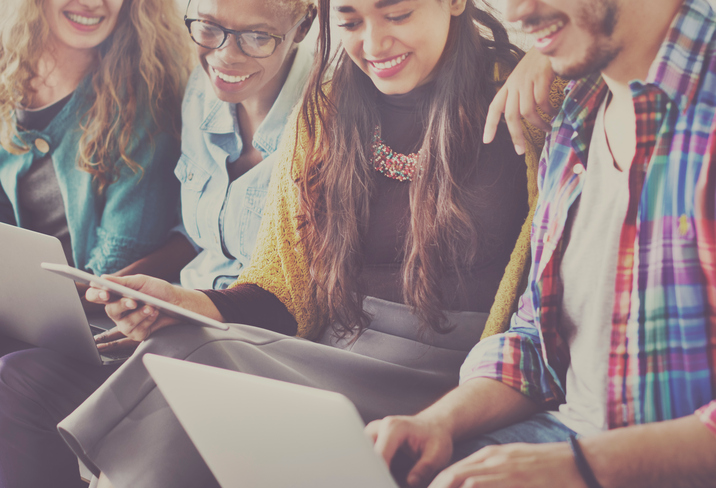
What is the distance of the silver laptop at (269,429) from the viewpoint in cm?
54

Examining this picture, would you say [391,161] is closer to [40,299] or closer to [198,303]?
[198,303]

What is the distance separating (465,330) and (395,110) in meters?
0.45

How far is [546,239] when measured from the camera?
875 mm

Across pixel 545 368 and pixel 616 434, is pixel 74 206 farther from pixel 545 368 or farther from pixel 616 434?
pixel 616 434

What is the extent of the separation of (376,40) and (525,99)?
0.29 m

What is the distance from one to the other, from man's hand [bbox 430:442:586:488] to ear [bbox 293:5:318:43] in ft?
3.62

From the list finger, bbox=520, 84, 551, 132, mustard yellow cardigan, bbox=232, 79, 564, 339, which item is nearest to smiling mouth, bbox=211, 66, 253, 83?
mustard yellow cardigan, bbox=232, 79, 564, 339

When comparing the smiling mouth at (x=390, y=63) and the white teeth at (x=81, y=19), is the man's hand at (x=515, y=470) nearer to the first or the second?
the smiling mouth at (x=390, y=63)

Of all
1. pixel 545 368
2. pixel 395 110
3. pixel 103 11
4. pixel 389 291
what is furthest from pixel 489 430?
pixel 103 11

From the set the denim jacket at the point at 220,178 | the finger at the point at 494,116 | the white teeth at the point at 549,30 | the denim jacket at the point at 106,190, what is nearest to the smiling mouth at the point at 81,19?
the denim jacket at the point at 106,190

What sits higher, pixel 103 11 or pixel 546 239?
pixel 103 11

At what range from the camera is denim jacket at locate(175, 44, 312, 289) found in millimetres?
1456

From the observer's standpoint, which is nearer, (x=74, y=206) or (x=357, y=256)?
(x=357, y=256)

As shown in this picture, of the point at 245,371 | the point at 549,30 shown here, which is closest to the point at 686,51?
the point at 549,30
